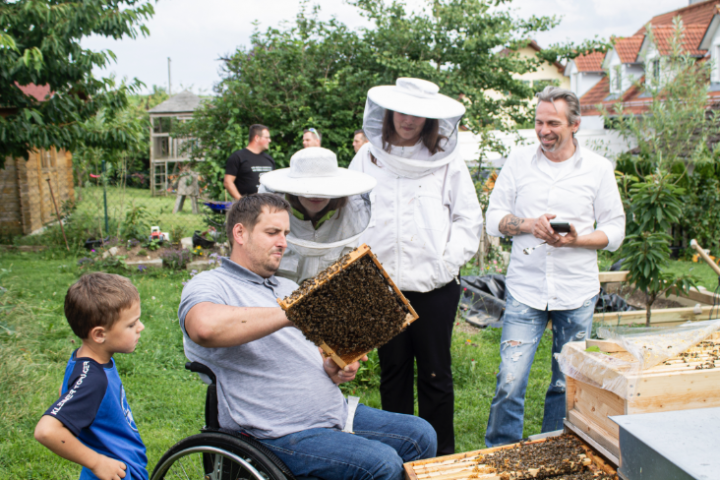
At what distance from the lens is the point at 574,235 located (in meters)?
2.74

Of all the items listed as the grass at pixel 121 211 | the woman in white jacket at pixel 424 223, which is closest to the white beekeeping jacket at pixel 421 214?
the woman in white jacket at pixel 424 223

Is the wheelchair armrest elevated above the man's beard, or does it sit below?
below

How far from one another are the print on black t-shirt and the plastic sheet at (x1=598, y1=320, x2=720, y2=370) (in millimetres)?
4898

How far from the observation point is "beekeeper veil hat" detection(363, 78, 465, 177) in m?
2.68

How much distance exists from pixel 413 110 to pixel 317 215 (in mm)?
704

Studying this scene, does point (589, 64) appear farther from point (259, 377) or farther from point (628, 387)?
point (259, 377)

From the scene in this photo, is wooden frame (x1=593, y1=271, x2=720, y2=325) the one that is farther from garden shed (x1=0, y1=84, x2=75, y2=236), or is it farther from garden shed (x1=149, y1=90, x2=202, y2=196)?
garden shed (x1=149, y1=90, x2=202, y2=196)

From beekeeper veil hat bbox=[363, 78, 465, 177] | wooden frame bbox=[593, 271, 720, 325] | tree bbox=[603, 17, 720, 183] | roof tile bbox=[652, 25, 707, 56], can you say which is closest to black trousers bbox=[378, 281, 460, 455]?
beekeeper veil hat bbox=[363, 78, 465, 177]

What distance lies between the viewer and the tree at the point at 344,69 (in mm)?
8195

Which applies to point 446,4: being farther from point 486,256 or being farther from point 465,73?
point 486,256

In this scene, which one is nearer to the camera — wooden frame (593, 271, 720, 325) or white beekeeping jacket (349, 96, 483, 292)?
white beekeeping jacket (349, 96, 483, 292)

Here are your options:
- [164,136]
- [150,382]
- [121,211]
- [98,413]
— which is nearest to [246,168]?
[150,382]

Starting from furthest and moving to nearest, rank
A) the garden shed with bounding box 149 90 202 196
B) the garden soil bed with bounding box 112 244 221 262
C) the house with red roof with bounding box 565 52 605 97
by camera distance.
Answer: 1. the house with red roof with bounding box 565 52 605 97
2. the garden shed with bounding box 149 90 202 196
3. the garden soil bed with bounding box 112 244 221 262

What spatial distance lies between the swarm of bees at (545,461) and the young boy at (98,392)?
1.29 metres
